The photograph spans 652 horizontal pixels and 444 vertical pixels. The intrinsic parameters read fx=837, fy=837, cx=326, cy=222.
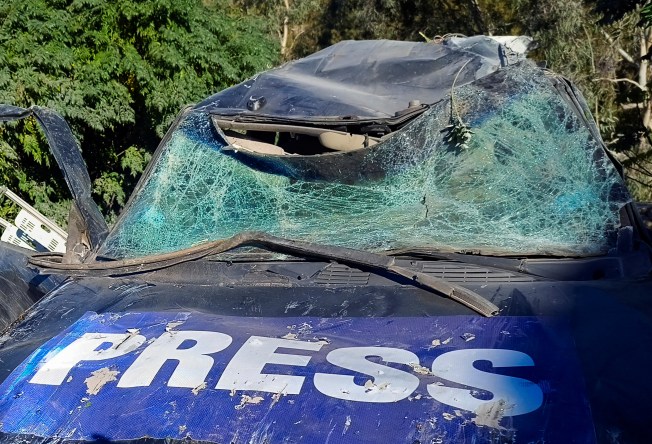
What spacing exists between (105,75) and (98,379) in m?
6.22

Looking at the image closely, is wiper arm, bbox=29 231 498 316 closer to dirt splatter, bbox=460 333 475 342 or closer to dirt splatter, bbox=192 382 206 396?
dirt splatter, bbox=460 333 475 342

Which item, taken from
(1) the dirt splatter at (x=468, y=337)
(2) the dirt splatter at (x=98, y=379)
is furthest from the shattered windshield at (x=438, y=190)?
(2) the dirt splatter at (x=98, y=379)

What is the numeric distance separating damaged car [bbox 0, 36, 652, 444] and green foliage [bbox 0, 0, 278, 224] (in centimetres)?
437

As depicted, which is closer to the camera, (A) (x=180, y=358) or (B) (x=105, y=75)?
(A) (x=180, y=358)

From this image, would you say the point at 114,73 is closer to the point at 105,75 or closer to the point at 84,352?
the point at 105,75

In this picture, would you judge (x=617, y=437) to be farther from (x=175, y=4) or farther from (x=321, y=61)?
(x=175, y=4)

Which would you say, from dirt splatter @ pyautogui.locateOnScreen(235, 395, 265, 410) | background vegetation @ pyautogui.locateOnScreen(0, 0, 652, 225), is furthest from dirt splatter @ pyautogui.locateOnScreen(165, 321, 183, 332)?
background vegetation @ pyautogui.locateOnScreen(0, 0, 652, 225)

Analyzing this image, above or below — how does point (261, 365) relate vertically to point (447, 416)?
above

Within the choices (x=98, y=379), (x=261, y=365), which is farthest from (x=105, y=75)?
(x=261, y=365)

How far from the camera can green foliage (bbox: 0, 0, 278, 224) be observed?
24.7 feet

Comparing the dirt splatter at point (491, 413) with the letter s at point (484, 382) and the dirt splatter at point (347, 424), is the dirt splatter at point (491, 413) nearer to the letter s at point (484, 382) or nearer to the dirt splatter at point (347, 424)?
the letter s at point (484, 382)

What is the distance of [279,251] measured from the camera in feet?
9.11

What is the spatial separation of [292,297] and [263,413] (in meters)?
0.66

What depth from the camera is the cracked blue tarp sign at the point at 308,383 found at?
6.20ft
